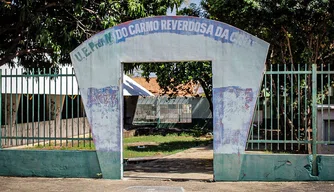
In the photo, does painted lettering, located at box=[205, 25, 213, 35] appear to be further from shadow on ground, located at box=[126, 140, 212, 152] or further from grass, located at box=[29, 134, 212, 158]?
shadow on ground, located at box=[126, 140, 212, 152]

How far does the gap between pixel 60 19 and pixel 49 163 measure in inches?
230

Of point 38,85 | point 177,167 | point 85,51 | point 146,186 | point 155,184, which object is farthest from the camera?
point 177,167

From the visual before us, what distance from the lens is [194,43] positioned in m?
9.66

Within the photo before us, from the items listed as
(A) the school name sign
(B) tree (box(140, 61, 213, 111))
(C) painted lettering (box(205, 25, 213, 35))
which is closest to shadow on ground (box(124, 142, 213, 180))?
(A) the school name sign

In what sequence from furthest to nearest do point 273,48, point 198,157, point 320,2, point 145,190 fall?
point 273,48 < point 198,157 < point 320,2 < point 145,190

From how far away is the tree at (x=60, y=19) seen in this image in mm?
13508

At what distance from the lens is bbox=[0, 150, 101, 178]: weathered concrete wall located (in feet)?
33.1

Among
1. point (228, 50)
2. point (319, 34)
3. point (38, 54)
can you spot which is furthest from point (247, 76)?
point (38, 54)

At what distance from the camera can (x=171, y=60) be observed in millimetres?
9766

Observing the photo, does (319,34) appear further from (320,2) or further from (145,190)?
(145,190)

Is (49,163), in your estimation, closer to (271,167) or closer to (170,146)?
(271,167)

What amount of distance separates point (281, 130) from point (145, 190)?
36.7 ft

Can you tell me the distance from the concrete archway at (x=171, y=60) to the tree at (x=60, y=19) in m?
3.69

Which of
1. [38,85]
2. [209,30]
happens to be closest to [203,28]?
[209,30]
